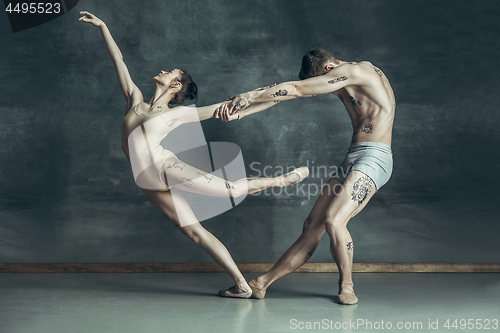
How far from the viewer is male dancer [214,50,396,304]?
2723 mm

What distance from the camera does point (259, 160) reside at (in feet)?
12.8

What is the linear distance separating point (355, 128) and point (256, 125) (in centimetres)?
122

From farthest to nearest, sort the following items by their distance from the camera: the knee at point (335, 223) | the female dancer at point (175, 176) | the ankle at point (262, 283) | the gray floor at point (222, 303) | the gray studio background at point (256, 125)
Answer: the gray studio background at point (256, 125), the ankle at point (262, 283), the female dancer at point (175, 176), the knee at point (335, 223), the gray floor at point (222, 303)

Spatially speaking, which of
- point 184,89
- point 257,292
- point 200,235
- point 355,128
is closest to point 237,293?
point 257,292

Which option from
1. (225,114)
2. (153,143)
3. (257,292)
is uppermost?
(225,114)

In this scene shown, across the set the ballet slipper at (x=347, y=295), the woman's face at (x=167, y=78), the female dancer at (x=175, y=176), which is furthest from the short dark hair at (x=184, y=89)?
the ballet slipper at (x=347, y=295)

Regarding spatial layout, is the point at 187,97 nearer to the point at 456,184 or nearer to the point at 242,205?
the point at 242,205

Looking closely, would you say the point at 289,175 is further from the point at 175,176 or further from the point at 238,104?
the point at 175,176

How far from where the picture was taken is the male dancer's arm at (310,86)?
2711 millimetres

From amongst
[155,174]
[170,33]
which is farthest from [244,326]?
[170,33]

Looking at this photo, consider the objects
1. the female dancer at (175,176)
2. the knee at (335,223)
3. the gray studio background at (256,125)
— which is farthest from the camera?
the gray studio background at (256,125)

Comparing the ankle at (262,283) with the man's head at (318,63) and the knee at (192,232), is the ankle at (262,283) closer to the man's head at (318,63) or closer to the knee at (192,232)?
the knee at (192,232)

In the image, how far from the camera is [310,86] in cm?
272

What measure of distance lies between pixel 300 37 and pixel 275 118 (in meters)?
0.79
